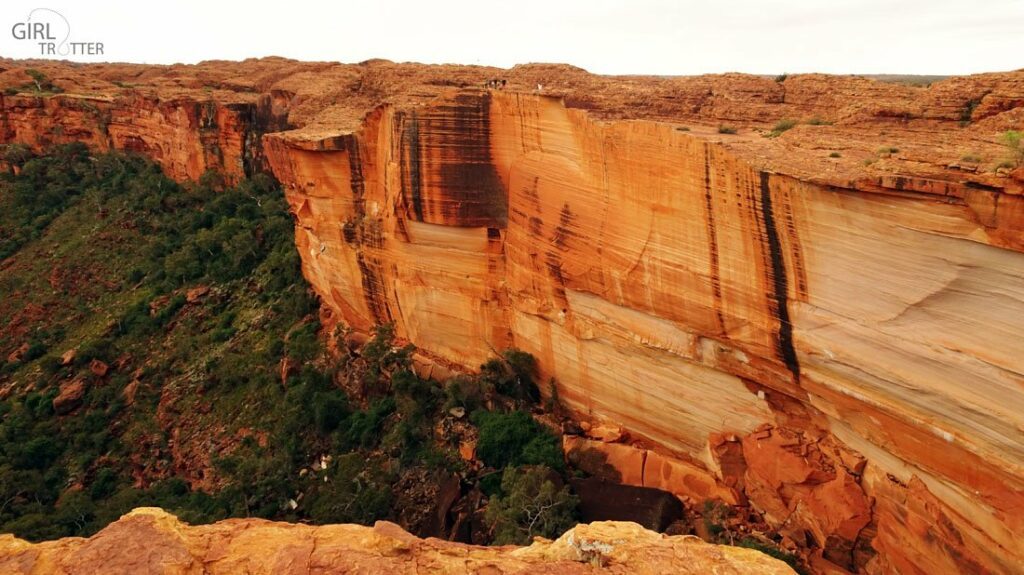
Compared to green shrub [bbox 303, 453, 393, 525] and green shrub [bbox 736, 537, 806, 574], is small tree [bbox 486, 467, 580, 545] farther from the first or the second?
green shrub [bbox 736, 537, 806, 574]

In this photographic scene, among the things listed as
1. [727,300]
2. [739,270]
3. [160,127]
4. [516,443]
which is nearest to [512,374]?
[516,443]

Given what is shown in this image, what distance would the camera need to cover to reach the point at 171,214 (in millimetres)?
29672

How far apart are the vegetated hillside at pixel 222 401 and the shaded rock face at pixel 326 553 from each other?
6.73 m

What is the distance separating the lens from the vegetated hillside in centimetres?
1606

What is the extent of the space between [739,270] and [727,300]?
71 centimetres

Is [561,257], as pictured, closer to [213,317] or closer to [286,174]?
[286,174]

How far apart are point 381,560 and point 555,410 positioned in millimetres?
10861

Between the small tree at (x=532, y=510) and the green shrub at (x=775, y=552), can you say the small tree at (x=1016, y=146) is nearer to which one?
the green shrub at (x=775, y=552)

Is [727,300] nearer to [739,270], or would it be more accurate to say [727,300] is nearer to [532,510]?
[739,270]

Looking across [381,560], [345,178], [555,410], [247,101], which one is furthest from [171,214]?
[381,560]

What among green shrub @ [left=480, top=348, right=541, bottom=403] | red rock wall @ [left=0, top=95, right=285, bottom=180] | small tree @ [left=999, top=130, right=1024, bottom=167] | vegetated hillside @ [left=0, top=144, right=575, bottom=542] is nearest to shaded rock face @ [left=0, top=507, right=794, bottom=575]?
small tree @ [left=999, top=130, right=1024, bottom=167]

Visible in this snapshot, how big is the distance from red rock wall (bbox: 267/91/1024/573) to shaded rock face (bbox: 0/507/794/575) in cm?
513

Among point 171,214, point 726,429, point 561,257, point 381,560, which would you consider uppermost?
point 171,214

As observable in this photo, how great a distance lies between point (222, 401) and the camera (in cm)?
2002
